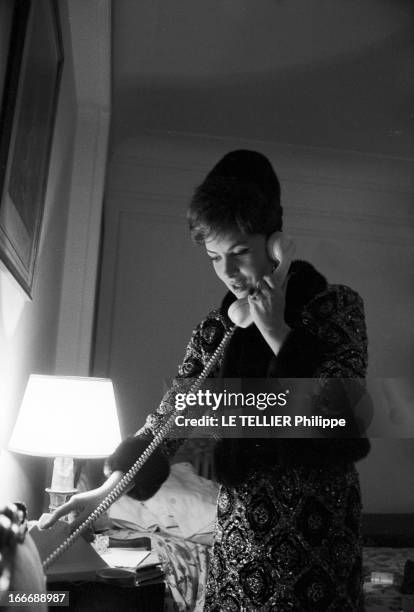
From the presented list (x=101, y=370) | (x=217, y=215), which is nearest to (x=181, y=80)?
(x=101, y=370)

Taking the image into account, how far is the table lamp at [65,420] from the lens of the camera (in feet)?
3.02

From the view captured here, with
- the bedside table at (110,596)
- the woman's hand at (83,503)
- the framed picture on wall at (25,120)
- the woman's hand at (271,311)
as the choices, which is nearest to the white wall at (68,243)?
the framed picture on wall at (25,120)

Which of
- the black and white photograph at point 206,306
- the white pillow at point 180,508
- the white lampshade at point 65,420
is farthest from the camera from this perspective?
the white pillow at point 180,508

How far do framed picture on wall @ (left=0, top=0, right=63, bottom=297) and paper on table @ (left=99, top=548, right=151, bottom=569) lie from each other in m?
0.56

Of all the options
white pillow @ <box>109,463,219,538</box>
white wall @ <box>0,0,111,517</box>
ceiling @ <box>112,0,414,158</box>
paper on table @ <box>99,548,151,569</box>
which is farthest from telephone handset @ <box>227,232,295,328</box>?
ceiling @ <box>112,0,414,158</box>

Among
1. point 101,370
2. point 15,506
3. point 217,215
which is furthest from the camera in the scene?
point 101,370

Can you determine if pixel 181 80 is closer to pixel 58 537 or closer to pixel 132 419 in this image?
pixel 132 419

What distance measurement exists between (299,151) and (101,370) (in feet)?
4.17

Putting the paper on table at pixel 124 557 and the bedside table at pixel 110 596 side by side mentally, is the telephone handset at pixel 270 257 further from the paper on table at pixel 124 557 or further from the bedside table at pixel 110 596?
the paper on table at pixel 124 557

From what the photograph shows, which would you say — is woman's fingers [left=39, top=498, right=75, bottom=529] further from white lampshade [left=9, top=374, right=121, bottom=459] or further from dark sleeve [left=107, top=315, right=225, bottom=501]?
white lampshade [left=9, top=374, right=121, bottom=459]

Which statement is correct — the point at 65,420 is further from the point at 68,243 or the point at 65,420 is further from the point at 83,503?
the point at 68,243

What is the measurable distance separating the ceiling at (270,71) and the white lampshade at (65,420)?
3.88 ft

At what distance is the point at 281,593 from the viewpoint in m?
0.64

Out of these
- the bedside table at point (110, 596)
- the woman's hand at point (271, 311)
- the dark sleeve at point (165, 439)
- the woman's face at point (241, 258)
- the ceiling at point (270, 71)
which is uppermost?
the ceiling at point (270, 71)
